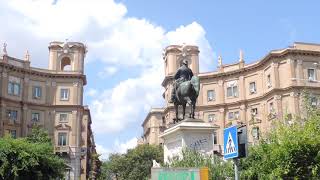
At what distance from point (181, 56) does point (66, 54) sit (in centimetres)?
1920

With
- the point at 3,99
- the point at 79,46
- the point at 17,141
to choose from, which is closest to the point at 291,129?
the point at 17,141

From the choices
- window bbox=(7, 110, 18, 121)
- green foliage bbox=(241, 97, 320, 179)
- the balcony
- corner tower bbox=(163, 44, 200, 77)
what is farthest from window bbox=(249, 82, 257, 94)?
green foliage bbox=(241, 97, 320, 179)

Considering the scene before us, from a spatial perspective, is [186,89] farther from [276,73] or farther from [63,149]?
[63,149]

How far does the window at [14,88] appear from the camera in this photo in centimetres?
7250

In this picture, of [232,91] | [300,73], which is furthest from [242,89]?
[300,73]

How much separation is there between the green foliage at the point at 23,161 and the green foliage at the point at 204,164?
49.6ft

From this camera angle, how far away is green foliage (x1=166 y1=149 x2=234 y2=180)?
16953mm

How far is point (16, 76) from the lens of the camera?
7369cm

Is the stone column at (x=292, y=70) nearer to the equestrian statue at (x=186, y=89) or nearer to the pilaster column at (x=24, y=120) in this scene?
the pilaster column at (x=24, y=120)

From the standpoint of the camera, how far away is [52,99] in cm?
7706

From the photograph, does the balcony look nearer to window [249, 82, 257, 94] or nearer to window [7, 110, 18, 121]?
window [7, 110, 18, 121]

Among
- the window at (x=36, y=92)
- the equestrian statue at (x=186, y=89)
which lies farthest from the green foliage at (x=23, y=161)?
the window at (x=36, y=92)

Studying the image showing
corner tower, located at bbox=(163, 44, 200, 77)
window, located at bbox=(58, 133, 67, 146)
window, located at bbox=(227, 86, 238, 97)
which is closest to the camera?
window, located at bbox=(58, 133, 67, 146)

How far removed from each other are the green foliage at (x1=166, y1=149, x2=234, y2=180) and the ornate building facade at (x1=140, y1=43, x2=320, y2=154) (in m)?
46.0
